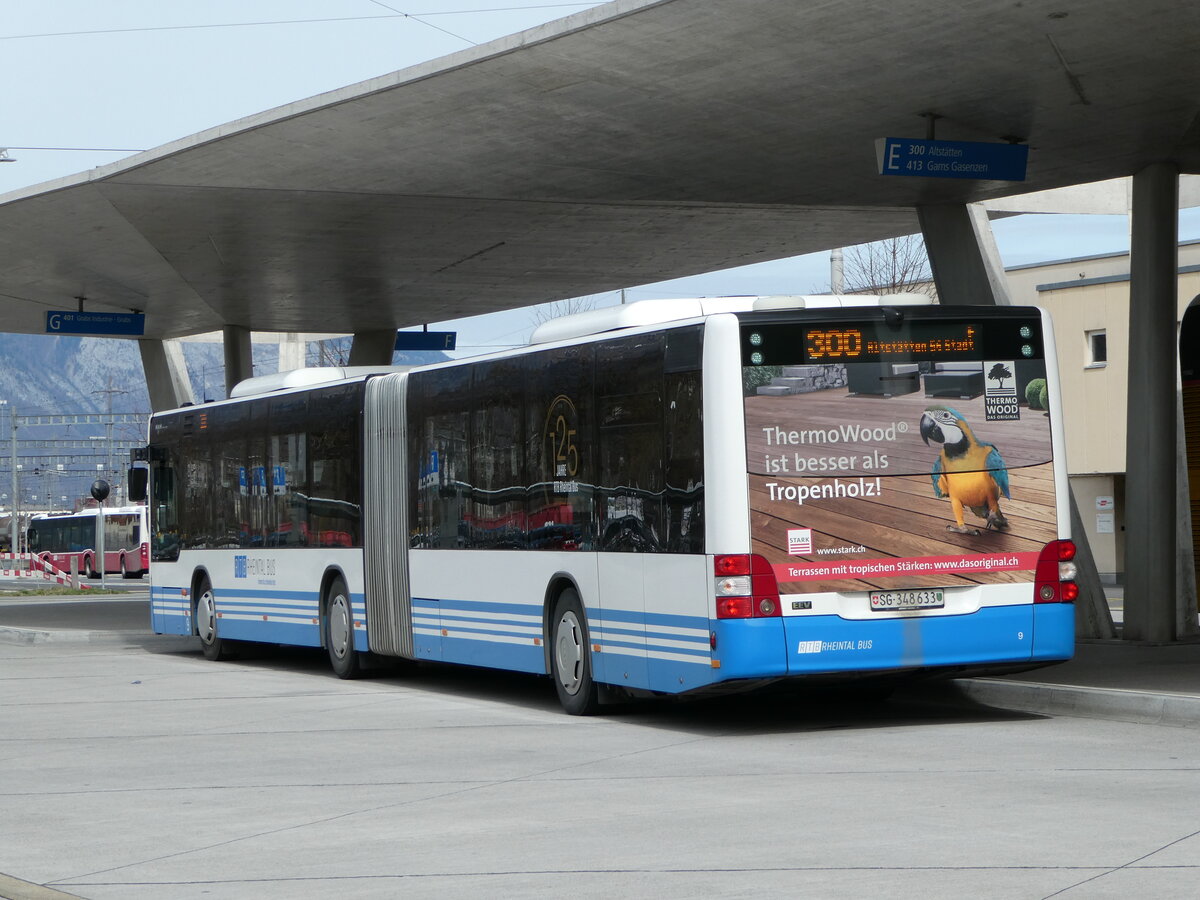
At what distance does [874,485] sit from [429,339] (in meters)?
22.6

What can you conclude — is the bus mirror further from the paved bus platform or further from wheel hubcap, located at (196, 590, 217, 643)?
the paved bus platform

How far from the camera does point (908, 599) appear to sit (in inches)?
500

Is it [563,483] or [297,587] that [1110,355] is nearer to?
[297,587]

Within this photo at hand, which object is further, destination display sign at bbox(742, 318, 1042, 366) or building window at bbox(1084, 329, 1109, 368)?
building window at bbox(1084, 329, 1109, 368)

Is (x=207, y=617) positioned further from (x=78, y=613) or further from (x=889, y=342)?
(x=78, y=613)

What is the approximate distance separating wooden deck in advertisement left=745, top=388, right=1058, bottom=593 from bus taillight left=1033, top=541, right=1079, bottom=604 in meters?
0.09

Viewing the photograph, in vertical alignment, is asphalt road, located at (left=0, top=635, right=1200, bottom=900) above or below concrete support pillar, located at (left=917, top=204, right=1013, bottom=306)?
below

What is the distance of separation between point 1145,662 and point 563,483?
600cm

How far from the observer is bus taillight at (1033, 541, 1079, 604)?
13047mm

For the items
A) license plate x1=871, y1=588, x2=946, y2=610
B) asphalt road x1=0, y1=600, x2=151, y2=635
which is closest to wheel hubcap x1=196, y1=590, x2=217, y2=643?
asphalt road x1=0, y1=600, x2=151, y2=635

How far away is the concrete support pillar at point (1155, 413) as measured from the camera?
757 inches

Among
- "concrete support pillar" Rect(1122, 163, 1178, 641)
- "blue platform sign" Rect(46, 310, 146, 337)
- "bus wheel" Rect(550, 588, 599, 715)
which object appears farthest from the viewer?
"blue platform sign" Rect(46, 310, 146, 337)

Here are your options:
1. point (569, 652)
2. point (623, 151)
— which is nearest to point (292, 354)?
point (623, 151)

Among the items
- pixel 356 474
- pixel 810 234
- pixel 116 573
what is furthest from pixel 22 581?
pixel 356 474
